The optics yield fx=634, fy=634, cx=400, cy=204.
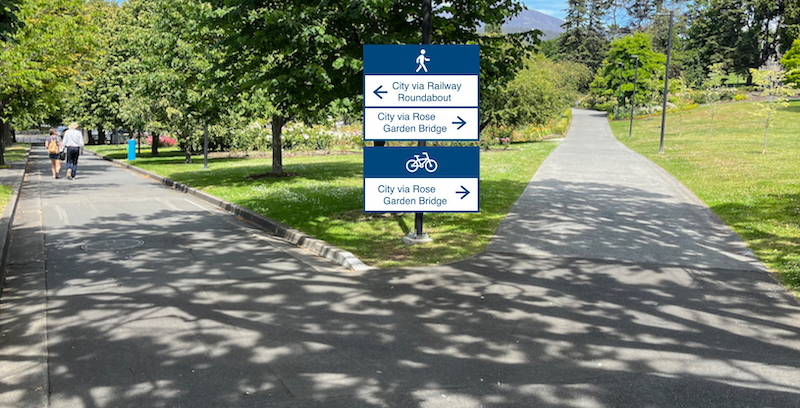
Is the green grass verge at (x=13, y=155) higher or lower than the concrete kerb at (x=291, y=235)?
higher

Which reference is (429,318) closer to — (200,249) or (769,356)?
(769,356)

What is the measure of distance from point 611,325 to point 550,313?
0.60m

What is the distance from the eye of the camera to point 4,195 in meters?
14.8

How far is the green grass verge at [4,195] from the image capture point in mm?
12991

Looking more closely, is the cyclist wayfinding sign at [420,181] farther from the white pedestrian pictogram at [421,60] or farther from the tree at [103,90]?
the tree at [103,90]

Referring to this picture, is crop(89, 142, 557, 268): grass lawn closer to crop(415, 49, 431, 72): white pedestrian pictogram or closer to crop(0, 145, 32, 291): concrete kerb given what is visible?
crop(415, 49, 431, 72): white pedestrian pictogram

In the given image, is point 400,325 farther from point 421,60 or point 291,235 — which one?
point 291,235

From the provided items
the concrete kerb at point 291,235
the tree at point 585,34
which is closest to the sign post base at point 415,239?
the concrete kerb at point 291,235

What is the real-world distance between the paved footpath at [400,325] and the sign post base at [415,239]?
1.15 metres

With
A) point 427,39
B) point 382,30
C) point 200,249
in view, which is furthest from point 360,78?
point 200,249

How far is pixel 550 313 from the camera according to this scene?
6.16m

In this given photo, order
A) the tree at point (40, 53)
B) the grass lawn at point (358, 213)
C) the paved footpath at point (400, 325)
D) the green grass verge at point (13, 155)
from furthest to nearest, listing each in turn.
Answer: the green grass verge at point (13, 155) → the tree at point (40, 53) → the grass lawn at point (358, 213) → the paved footpath at point (400, 325)

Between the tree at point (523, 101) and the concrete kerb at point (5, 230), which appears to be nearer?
the concrete kerb at point (5, 230)

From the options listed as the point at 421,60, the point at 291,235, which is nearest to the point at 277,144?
the point at 291,235
